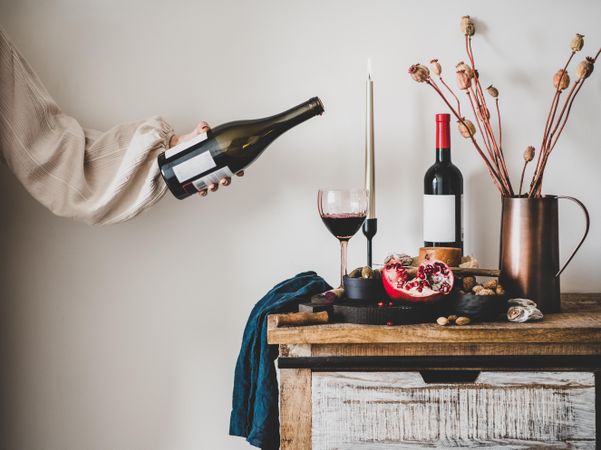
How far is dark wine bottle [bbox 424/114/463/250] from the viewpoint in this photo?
1.31 meters

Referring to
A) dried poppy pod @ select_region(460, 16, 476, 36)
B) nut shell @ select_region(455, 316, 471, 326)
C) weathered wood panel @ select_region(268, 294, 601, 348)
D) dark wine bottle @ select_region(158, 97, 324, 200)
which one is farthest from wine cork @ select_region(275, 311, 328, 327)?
dried poppy pod @ select_region(460, 16, 476, 36)

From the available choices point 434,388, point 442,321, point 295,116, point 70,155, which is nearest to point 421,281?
point 442,321

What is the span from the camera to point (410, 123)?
1.50 metres

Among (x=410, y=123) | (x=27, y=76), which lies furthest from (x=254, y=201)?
(x=27, y=76)

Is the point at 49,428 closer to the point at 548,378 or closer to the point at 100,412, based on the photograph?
the point at 100,412

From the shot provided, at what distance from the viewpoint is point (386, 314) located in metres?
1.09

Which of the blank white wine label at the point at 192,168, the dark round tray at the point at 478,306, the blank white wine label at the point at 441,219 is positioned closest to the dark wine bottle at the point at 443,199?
the blank white wine label at the point at 441,219

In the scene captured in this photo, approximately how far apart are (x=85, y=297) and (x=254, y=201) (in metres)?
0.46

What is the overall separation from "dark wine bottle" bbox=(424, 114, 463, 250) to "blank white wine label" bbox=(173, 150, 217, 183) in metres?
0.46

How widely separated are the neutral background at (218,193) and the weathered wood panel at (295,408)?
458 millimetres

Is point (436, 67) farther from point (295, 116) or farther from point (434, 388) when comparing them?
point (434, 388)

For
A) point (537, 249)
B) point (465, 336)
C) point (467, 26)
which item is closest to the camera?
point (465, 336)

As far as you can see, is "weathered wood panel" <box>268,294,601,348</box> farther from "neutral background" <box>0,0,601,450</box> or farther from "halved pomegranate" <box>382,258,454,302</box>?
"neutral background" <box>0,0,601,450</box>

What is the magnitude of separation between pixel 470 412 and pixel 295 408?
29 cm
